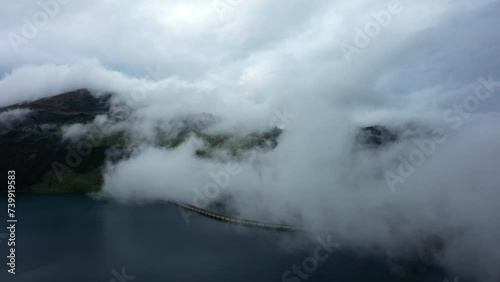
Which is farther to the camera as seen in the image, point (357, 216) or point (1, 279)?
point (357, 216)

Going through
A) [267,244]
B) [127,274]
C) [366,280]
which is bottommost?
[366,280]

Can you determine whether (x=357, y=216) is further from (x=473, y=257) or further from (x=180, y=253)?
(x=180, y=253)

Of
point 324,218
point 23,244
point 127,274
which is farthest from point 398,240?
point 23,244

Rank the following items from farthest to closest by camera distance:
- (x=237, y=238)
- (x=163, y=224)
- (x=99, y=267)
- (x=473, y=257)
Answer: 1. (x=163, y=224)
2. (x=237, y=238)
3. (x=473, y=257)
4. (x=99, y=267)

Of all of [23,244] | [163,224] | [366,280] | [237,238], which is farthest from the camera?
[163,224]

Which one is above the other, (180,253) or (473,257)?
(180,253)

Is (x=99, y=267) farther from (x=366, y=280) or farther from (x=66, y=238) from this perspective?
(x=366, y=280)
